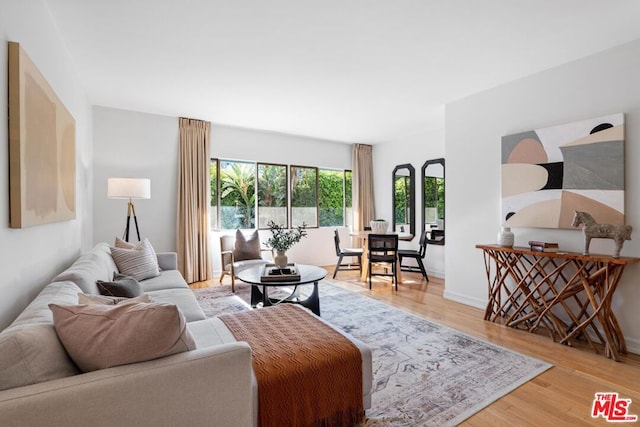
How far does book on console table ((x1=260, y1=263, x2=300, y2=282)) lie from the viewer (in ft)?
9.85

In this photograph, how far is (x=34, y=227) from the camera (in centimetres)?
185

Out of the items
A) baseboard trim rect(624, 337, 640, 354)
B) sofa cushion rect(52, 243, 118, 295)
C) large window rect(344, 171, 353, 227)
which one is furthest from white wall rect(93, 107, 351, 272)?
baseboard trim rect(624, 337, 640, 354)

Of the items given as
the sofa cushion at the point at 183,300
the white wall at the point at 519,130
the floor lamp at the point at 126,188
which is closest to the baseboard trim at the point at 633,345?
the white wall at the point at 519,130

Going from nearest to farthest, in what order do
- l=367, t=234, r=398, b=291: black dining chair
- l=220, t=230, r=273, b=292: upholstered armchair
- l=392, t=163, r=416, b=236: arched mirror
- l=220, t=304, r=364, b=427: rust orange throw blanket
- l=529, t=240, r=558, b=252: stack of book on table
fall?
1. l=220, t=304, r=364, b=427: rust orange throw blanket
2. l=529, t=240, r=558, b=252: stack of book on table
3. l=220, t=230, r=273, b=292: upholstered armchair
4. l=367, t=234, r=398, b=291: black dining chair
5. l=392, t=163, r=416, b=236: arched mirror

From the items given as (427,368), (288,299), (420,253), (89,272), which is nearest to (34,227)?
(89,272)

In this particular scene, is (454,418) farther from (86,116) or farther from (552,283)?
(86,116)

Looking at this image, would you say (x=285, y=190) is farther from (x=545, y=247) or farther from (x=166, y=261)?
(x=545, y=247)

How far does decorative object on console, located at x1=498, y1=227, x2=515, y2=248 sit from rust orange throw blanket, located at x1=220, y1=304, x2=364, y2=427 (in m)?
2.26

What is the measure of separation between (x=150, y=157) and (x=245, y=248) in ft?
6.52

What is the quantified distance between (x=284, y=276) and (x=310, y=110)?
252 centimetres

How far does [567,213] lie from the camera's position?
294 cm

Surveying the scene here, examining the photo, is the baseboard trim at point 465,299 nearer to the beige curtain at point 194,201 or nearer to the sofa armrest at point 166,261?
the sofa armrest at point 166,261

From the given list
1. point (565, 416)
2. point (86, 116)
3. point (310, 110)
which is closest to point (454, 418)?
point (565, 416)

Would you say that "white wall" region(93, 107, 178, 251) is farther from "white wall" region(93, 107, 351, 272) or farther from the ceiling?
the ceiling
